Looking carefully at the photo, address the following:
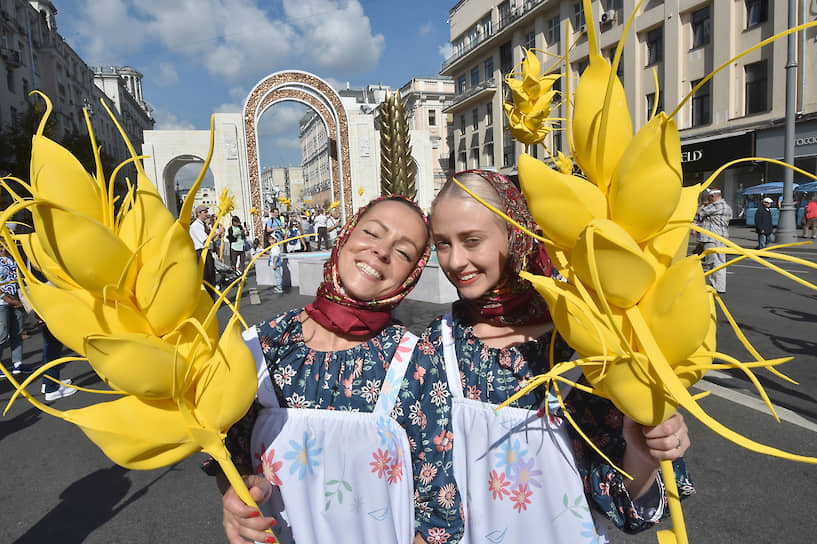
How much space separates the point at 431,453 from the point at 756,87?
22.7 metres

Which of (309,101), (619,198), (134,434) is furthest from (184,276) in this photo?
(309,101)

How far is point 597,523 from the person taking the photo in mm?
1392

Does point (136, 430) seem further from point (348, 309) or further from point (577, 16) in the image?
point (577, 16)

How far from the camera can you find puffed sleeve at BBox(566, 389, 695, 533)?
4.03 ft

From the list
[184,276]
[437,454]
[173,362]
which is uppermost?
[184,276]

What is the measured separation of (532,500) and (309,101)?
24.5 metres

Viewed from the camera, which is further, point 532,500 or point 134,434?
point 532,500

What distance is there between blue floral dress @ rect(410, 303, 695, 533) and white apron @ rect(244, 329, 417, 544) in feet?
0.61

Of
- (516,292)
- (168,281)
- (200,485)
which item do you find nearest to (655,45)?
(516,292)

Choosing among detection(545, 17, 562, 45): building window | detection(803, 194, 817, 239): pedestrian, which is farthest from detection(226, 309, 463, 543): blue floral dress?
detection(545, 17, 562, 45): building window

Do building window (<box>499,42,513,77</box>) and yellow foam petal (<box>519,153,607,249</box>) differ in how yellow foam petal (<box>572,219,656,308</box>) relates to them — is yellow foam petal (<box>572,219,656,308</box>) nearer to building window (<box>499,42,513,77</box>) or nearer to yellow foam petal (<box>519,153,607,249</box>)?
yellow foam petal (<box>519,153,607,249</box>)

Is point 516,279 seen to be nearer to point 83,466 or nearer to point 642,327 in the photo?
point 642,327

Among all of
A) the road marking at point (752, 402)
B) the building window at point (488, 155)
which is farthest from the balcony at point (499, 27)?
the road marking at point (752, 402)

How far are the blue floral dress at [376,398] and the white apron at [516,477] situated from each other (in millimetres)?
81
